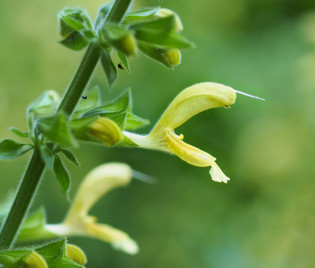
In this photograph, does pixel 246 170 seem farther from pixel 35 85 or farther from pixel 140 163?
pixel 35 85

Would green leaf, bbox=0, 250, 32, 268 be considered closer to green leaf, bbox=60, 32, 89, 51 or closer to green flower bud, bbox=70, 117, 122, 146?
green flower bud, bbox=70, 117, 122, 146

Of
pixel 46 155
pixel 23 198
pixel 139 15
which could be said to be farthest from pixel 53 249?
pixel 139 15

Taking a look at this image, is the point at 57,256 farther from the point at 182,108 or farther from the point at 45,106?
the point at 182,108

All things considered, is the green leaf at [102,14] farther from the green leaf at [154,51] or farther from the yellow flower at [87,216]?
the yellow flower at [87,216]

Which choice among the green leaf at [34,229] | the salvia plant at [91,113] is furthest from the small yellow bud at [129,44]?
the green leaf at [34,229]

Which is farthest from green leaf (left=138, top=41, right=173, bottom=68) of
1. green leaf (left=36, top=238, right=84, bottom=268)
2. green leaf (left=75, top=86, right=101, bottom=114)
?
green leaf (left=36, top=238, right=84, bottom=268)

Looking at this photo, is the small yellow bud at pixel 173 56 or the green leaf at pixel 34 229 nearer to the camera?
the small yellow bud at pixel 173 56
